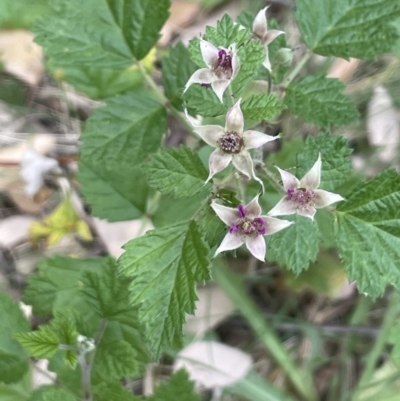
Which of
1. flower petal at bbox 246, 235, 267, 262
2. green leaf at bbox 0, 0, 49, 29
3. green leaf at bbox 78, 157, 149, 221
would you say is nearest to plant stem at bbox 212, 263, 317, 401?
green leaf at bbox 78, 157, 149, 221

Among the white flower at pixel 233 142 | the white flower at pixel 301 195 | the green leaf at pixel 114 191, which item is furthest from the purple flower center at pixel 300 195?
the green leaf at pixel 114 191

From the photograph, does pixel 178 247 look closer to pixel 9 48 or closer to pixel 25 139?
pixel 25 139

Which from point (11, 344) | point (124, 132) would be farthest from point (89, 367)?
point (124, 132)

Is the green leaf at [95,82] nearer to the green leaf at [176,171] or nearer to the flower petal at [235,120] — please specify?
the green leaf at [176,171]

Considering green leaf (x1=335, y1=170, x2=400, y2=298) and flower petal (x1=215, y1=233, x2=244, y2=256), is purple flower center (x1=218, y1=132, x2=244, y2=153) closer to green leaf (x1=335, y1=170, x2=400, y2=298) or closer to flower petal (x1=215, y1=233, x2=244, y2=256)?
flower petal (x1=215, y1=233, x2=244, y2=256)

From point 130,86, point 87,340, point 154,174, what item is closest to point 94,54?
point 130,86

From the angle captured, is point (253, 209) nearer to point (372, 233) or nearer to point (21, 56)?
point (372, 233)
